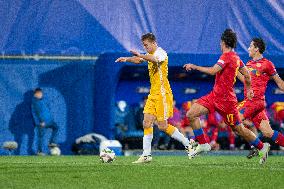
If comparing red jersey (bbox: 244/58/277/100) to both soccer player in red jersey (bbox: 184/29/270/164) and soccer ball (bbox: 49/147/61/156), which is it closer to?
soccer player in red jersey (bbox: 184/29/270/164)

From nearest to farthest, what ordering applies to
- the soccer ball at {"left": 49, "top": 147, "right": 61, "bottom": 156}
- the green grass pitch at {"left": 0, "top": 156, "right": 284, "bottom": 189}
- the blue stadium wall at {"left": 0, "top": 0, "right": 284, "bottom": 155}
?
the green grass pitch at {"left": 0, "top": 156, "right": 284, "bottom": 189} < the soccer ball at {"left": 49, "top": 147, "right": 61, "bottom": 156} < the blue stadium wall at {"left": 0, "top": 0, "right": 284, "bottom": 155}

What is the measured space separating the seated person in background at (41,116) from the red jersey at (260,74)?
7.96 metres

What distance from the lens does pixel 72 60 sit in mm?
23594

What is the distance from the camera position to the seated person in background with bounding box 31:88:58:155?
74.1 ft

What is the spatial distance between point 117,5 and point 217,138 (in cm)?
503

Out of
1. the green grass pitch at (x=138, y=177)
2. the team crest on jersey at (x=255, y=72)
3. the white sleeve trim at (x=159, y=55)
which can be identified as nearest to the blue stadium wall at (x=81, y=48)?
the team crest on jersey at (x=255, y=72)

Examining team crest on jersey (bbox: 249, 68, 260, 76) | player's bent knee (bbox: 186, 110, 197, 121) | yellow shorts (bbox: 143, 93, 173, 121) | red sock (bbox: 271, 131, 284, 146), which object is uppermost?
team crest on jersey (bbox: 249, 68, 260, 76)

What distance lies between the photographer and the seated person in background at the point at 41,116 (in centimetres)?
2259

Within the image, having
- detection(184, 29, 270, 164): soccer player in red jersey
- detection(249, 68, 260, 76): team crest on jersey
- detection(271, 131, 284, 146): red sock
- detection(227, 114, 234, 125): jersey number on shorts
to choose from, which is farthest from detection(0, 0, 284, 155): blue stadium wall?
detection(227, 114, 234, 125): jersey number on shorts

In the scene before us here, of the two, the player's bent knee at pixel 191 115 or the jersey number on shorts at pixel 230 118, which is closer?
the jersey number on shorts at pixel 230 118

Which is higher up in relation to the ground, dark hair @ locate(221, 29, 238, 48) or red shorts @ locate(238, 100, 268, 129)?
dark hair @ locate(221, 29, 238, 48)

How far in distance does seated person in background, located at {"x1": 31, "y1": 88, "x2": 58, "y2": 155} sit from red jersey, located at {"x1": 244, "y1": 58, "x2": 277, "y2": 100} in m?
7.96

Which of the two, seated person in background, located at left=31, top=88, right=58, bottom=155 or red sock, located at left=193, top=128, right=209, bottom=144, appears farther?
seated person in background, located at left=31, top=88, right=58, bottom=155

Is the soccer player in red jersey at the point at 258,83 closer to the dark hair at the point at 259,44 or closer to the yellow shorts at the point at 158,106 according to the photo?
the dark hair at the point at 259,44
